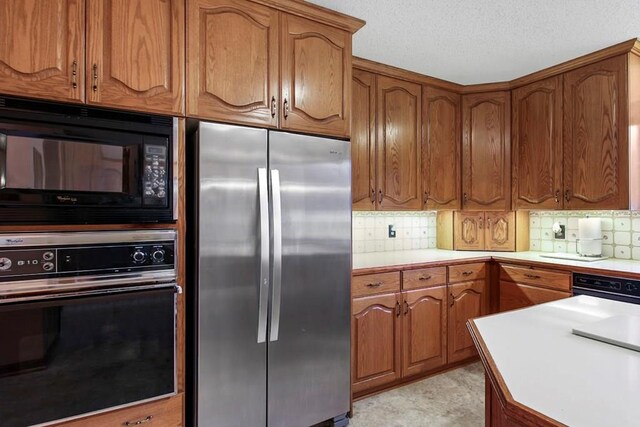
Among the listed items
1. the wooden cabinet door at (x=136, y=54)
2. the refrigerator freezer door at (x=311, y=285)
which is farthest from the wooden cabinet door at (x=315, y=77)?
the wooden cabinet door at (x=136, y=54)

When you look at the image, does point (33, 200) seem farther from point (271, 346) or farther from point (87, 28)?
point (271, 346)

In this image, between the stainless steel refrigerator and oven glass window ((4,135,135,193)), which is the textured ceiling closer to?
the stainless steel refrigerator

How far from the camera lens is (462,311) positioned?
9.19 feet

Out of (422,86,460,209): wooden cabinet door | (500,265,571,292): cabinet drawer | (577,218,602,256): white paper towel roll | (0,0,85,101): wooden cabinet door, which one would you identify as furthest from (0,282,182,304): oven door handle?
(577,218,602,256): white paper towel roll

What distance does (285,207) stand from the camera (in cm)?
180

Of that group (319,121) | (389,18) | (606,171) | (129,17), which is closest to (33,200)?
(129,17)

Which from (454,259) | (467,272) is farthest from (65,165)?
(467,272)

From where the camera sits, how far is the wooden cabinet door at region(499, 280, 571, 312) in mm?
2572

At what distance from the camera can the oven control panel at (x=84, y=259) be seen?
1.28 meters

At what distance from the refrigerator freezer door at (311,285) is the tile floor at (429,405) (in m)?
0.33

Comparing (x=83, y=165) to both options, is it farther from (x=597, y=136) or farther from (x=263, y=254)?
(x=597, y=136)

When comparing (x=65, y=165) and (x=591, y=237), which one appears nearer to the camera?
(x=65, y=165)

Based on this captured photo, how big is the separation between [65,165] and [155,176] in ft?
1.02

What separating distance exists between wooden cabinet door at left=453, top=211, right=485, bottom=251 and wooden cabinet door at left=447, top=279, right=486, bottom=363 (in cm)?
55
